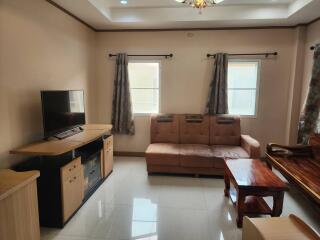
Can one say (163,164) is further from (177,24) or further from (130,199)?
(177,24)

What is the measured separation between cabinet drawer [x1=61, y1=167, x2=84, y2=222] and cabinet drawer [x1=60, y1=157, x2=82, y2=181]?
0.08 feet

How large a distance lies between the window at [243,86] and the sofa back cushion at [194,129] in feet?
2.20

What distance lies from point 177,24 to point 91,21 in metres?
1.54

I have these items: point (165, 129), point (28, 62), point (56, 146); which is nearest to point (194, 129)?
point (165, 129)

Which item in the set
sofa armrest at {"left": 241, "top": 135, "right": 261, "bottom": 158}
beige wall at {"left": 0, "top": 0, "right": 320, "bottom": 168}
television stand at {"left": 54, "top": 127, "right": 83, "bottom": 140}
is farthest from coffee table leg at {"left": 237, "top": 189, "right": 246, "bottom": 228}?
beige wall at {"left": 0, "top": 0, "right": 320, "bottom": 168}

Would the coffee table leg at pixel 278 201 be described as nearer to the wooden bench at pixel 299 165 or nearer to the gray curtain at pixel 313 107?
the wooden bench at pixel 299 165

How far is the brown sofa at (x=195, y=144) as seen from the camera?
12.0 feet

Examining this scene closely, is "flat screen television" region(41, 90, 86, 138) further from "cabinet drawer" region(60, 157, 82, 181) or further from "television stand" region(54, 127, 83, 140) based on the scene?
"cabinet drawer" region(60, 157, 82, 181)

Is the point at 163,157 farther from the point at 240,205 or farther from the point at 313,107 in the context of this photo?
the point at 313,107

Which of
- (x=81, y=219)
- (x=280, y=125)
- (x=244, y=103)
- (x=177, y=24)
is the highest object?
(x=177, y=24)

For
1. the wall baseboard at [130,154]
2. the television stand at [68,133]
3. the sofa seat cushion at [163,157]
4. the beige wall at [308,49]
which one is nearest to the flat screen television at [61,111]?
the television stand at [68,133]

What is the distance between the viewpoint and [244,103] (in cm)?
448

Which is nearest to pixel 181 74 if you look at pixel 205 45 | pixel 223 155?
pixel 205 45

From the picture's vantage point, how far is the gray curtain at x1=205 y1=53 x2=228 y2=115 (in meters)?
4.22
